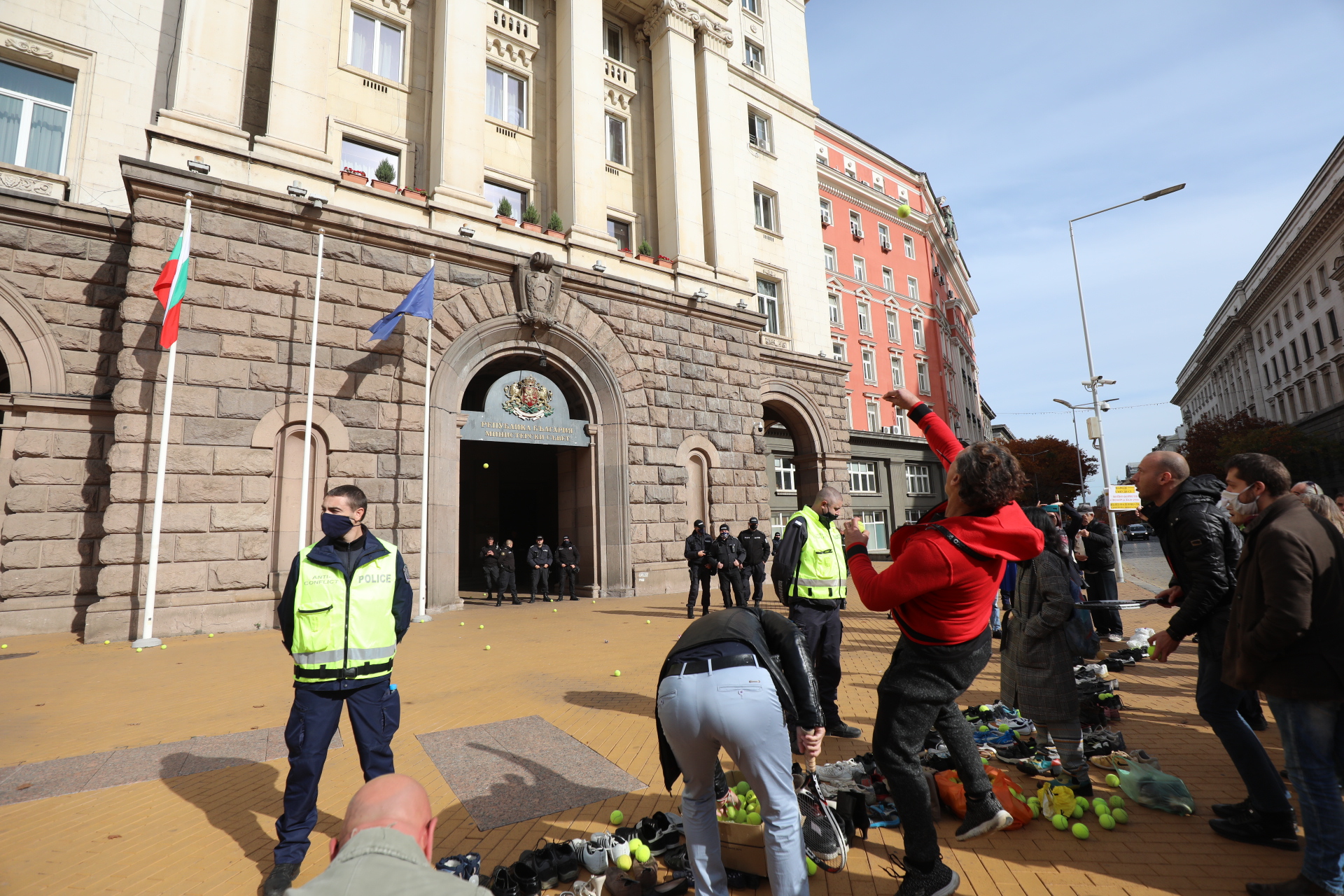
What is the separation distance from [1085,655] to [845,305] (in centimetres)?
3020

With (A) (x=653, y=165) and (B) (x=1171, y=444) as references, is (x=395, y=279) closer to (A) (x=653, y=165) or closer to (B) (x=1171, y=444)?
(A) (x=653, y=165)

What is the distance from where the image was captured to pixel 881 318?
35219 mm

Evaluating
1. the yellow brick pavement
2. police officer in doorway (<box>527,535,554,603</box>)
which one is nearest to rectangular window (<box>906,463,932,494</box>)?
police officer in doorway (<box>527,535,554,603</box>)

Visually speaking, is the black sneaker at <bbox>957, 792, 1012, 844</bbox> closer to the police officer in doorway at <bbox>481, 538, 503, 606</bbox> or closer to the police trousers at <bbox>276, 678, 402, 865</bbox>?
the police trousers at <bbox>276, 678, 402, 865</bbox>

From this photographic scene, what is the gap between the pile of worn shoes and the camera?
3.06 m

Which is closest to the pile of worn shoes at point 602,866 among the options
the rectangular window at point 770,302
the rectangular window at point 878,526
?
the rectangular window at point 770,302

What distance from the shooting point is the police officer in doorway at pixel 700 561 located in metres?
12.8

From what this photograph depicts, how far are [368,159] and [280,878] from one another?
15.0 m

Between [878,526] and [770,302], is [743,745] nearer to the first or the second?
[770,302]

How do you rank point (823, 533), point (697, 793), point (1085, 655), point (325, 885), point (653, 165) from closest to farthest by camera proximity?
1. point (325, 885)
2. point (697, 793)
3. point (1085, 655)
4. point (823, 533)
5. point (653, 165)

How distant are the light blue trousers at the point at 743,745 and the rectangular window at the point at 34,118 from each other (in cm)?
1640

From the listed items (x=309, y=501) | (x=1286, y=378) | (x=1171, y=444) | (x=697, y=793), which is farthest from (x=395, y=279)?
(x=1171, y=444)

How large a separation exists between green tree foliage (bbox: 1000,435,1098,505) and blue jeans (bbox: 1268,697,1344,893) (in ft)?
217

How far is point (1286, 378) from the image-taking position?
4666cm
